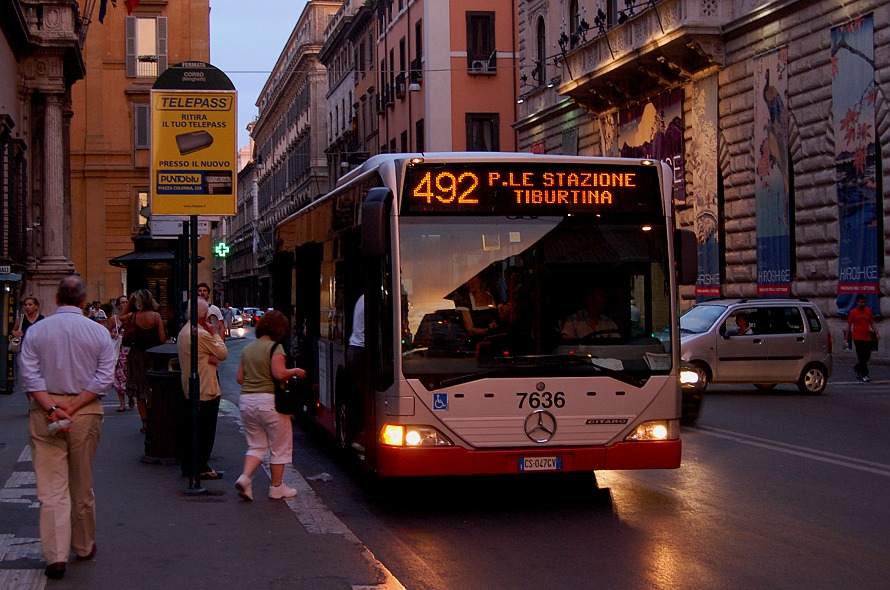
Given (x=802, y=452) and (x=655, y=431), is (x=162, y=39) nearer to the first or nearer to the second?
(x=802, y=452)

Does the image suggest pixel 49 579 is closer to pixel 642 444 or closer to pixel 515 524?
pixel 515 524

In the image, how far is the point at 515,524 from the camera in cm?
908

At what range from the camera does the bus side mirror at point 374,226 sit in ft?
29.6

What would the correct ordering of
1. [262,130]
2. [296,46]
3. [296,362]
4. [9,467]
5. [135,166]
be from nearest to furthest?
1. [9,467]
2. [296,362]
3. [135,166]
4. [296,46]
5. [262,130]

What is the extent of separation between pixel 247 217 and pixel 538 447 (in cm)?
12978

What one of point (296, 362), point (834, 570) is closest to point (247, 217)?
point (296, 362)

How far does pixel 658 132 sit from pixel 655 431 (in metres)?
26.9

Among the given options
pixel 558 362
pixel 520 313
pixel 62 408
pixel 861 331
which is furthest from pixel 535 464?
pixel 861 331

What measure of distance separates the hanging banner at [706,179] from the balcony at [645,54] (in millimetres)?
724

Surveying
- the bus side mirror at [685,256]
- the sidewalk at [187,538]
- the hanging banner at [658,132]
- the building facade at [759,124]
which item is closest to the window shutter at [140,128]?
the building facade at [759,124]

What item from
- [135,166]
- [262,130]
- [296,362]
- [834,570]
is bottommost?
[834,570]

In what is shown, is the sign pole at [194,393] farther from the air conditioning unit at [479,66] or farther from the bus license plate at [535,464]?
the air conditioning unit at [479,66]

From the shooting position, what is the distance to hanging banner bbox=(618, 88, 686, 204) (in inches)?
1337

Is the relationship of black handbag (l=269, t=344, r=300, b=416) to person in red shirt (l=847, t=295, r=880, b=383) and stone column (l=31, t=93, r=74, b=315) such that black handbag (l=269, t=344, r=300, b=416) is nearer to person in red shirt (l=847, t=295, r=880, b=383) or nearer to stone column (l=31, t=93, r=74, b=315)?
person in red shirt (l=847, t=295, r=880, b=383)
